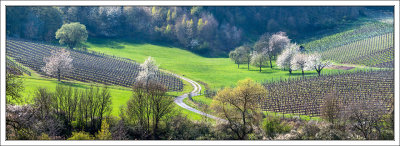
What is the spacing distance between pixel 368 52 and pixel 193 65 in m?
59.7

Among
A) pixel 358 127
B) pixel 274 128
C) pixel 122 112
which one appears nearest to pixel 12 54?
pixel 122 112

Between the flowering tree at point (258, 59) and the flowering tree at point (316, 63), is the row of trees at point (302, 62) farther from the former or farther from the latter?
the flowering tree at point (258, 59)

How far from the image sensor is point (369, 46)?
116812 mm

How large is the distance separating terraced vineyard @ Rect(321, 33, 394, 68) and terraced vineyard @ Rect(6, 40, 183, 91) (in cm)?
5884

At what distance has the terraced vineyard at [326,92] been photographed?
199ft

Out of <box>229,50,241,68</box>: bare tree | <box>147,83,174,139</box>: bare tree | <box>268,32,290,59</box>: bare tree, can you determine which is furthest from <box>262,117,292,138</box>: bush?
<box>268,32,290,59</box>: bare tree

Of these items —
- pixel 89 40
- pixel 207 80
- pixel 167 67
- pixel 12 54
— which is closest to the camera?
pixel 12 54

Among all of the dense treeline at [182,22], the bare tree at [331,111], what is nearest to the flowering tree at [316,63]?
the bare tree at [331,111]

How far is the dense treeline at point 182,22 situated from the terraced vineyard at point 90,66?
1045 inches

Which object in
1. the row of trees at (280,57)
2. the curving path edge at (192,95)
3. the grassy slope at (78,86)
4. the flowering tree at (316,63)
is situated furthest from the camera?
the row of trees at (280,57)

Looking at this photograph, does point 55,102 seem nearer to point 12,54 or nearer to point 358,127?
point 358,127

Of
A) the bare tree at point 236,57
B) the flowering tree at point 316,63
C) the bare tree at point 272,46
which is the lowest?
the flowering tree at point 316,63

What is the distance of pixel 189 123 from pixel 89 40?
352 feet

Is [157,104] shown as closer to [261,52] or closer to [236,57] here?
[236,57]
